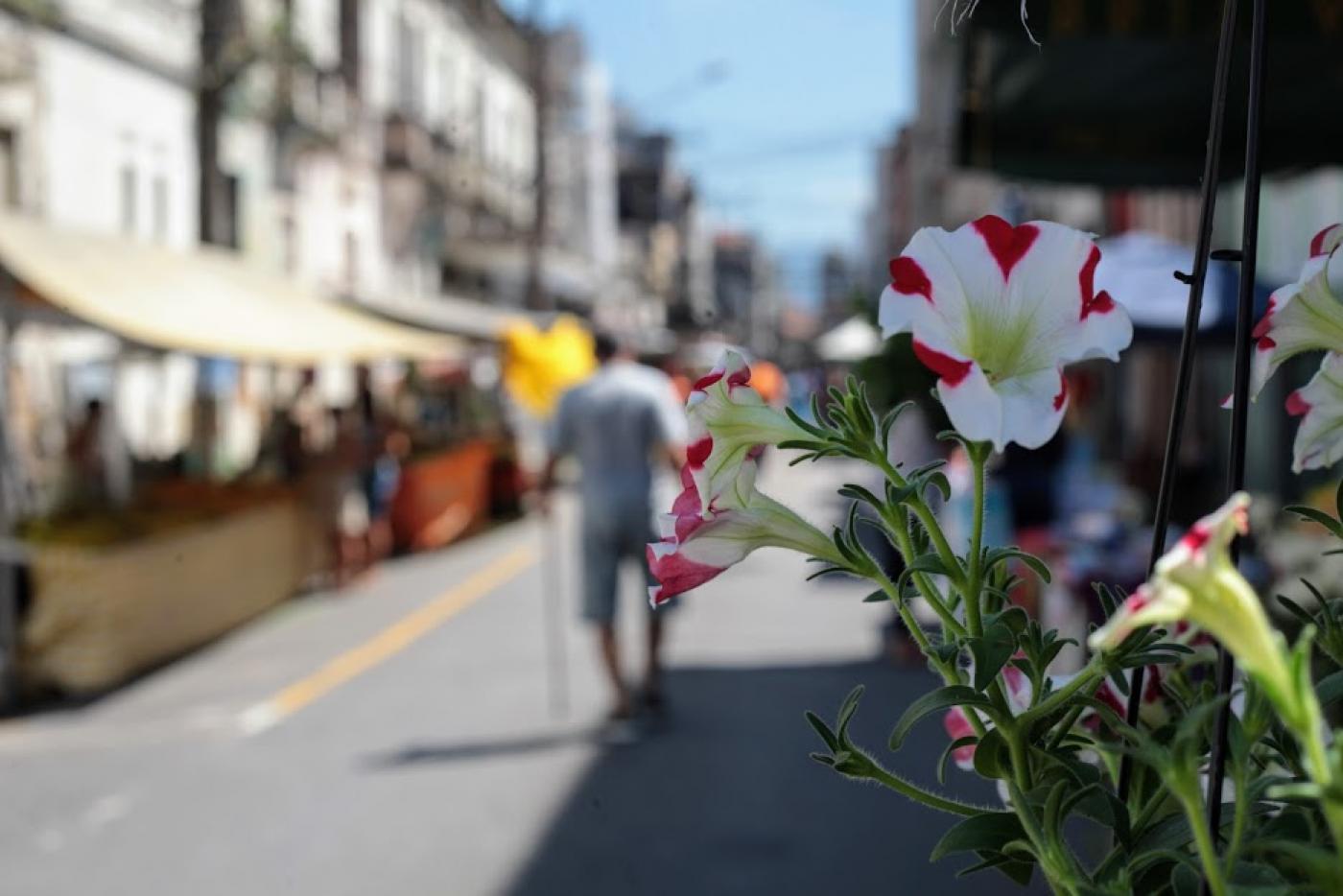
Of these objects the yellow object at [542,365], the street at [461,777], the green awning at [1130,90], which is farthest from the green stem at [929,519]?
the yellow object at [542,365]

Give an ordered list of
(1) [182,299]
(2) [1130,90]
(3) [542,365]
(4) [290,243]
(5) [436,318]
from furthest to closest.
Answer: (4) [290,243] → (5) [436,318] → (3) [542,365] → (1) [182,299] → (2) [1130,90]

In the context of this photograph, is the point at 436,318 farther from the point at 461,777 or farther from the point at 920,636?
the point at 920,636

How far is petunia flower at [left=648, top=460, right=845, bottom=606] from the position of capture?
4.05 ft

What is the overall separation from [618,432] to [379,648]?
356 cm

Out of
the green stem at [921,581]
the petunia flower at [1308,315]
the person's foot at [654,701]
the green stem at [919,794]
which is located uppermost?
the petunia flower at [1308,315]

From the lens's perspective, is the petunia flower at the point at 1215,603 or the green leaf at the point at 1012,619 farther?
the green leaf at the point at 1012,619

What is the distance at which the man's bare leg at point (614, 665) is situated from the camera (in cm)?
750

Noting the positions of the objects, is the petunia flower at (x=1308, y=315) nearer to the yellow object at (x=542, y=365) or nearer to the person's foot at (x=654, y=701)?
the person's foot at (x=654, y=701)

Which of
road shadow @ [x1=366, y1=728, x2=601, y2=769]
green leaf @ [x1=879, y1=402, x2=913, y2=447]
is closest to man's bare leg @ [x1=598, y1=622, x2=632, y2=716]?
road shadow @ [x1=366, y1=728, x2=601, y2=769]

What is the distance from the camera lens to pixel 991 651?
113cm

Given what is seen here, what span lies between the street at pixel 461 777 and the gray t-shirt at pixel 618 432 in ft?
3.60

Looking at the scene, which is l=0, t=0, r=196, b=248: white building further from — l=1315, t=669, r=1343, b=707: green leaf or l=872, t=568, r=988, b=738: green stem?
l=1315, t=669, r=1343, b=707: green leaf

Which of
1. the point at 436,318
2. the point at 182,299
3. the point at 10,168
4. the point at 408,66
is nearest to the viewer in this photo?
the point at 182,299

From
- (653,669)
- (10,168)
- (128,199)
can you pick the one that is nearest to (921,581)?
(653,669)
